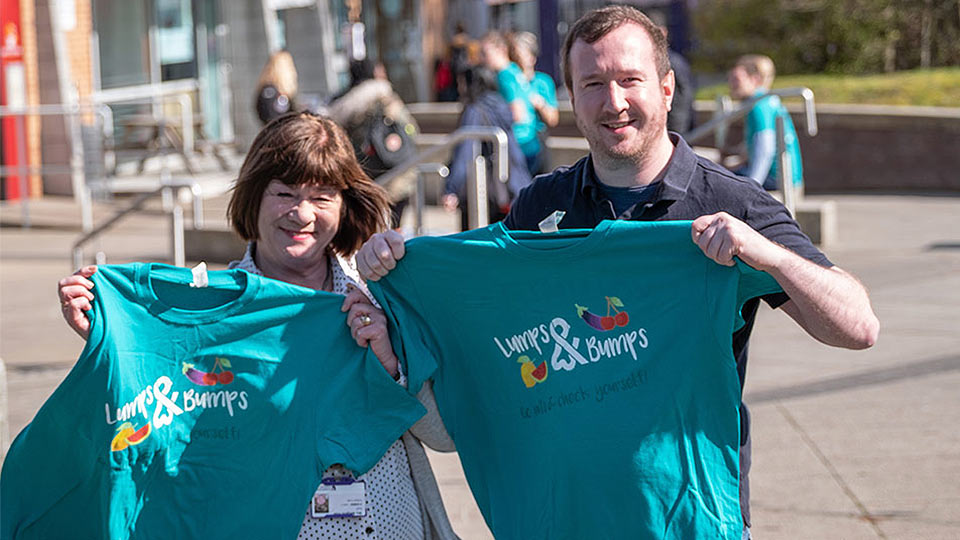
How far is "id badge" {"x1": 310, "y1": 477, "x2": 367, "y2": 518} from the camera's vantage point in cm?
330

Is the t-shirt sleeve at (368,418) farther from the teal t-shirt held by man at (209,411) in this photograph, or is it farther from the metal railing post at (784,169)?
the metal railing post at (784,169)

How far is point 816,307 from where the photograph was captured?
2.87 m

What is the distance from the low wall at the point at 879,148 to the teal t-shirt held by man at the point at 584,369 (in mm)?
13361

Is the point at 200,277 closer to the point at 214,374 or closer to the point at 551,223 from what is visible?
the point at 214,374

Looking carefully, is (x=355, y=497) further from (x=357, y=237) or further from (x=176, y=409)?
(x=357, y=237)

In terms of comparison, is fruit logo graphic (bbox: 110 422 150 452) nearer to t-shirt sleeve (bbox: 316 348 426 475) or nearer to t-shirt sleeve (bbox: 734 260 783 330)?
t-shirt sleeve (bbox: 316 348 426 475)

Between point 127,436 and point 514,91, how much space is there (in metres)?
7.42

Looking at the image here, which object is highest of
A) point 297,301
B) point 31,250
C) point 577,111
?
point 577,111

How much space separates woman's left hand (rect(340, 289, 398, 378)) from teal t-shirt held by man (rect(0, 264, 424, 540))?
29mm

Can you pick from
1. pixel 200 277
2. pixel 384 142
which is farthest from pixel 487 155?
pixel 200 277

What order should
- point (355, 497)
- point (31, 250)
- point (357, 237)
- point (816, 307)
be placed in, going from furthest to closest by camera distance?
point (31, 250)
point (357, 237)
point (355, 497)
point (816, 307)

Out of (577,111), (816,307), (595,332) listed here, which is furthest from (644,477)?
(577,111)

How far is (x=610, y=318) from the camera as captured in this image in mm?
3098

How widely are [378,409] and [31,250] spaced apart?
10469 mm
